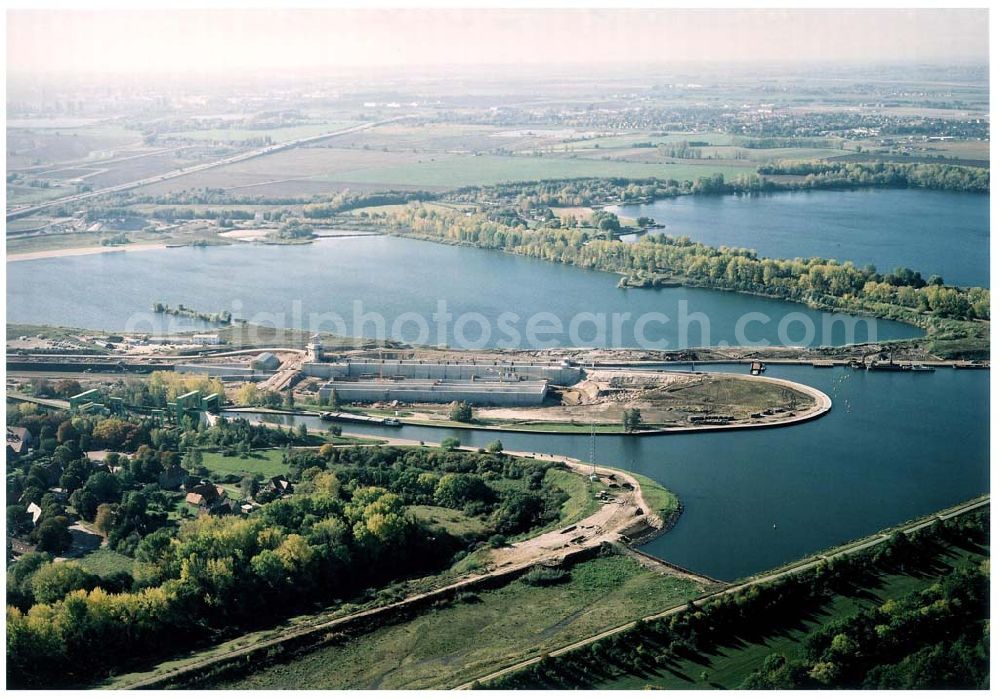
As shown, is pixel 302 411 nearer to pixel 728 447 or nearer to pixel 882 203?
pixel 728 447

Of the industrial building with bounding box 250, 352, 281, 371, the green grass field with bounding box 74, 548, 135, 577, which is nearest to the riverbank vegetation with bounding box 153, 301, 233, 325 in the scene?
the industrial building with bounding box 250, 352, 281, 371

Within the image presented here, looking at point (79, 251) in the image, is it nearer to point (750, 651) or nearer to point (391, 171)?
point (391, 171)

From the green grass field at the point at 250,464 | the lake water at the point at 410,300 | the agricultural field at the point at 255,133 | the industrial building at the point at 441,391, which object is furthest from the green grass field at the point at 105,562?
the agricultural field at the point at 255,133

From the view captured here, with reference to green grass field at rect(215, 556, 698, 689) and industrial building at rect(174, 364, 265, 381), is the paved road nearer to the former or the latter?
industrial building at rect(174, 364, 265, 381)

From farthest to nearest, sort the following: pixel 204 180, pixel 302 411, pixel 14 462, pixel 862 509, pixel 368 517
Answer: pixel 204 180 → pixel 302 411 → pixel 14 462 → pixel 862 509 → pixel 368 517

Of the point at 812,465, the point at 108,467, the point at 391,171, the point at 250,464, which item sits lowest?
the point at 812,465

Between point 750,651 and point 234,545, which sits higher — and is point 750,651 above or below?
below

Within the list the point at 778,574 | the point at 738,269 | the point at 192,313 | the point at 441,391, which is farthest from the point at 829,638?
the point at 192,313

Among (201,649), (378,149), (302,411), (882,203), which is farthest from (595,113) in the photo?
(201,649)
